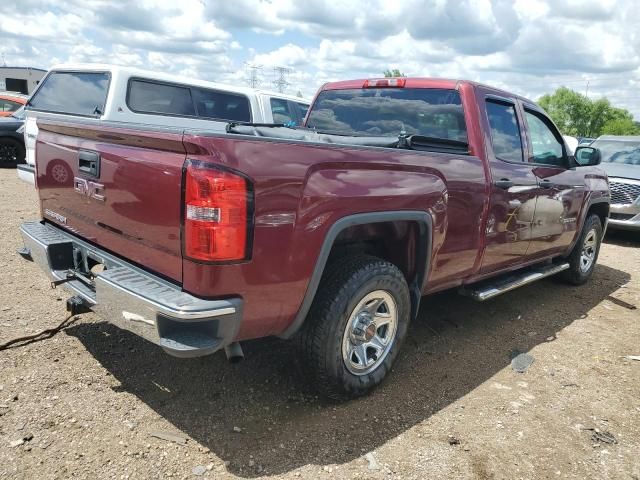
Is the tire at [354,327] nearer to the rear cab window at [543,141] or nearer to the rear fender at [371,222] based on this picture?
the rear fender at [371,222]

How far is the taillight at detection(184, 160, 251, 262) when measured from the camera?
217 cm

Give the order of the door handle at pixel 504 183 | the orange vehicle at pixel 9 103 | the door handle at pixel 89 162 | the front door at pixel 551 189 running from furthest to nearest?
the orange vehicle at pixel 9 103 < the front door at pixel 551 189 < the door handle at pixel 504 183 < the door handle at pixel 89 162

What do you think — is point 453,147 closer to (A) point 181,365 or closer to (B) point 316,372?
(B) point 316,372

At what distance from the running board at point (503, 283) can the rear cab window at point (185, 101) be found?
5250 millimetres

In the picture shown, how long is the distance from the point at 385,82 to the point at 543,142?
5.14ft

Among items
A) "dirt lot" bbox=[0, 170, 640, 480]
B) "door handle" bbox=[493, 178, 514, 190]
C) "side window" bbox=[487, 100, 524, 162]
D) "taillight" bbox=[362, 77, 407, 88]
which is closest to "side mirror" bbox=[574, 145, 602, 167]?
"side window" bbox=[487, 100, 524, 162]

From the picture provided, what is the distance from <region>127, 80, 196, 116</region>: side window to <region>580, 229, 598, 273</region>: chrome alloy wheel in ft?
18.5

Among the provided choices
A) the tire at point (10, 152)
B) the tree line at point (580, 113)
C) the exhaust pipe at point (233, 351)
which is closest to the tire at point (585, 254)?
the exhaust pipe at point (233, 351)

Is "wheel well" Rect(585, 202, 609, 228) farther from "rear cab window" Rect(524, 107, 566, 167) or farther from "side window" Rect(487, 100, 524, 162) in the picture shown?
"side window" Rect(487, 100, 524, 162)

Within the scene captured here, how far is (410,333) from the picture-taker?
418cm

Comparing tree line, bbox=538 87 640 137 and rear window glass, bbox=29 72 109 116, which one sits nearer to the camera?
rear window glass, bbox=29 72 109 116

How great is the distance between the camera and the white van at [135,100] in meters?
7.01

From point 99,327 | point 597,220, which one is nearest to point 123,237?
point 99,327

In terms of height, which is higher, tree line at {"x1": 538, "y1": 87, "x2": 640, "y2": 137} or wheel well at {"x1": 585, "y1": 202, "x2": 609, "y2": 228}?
tree line at {"x1": 538, "y1": 87, "x2": 640, "y2": 137}
